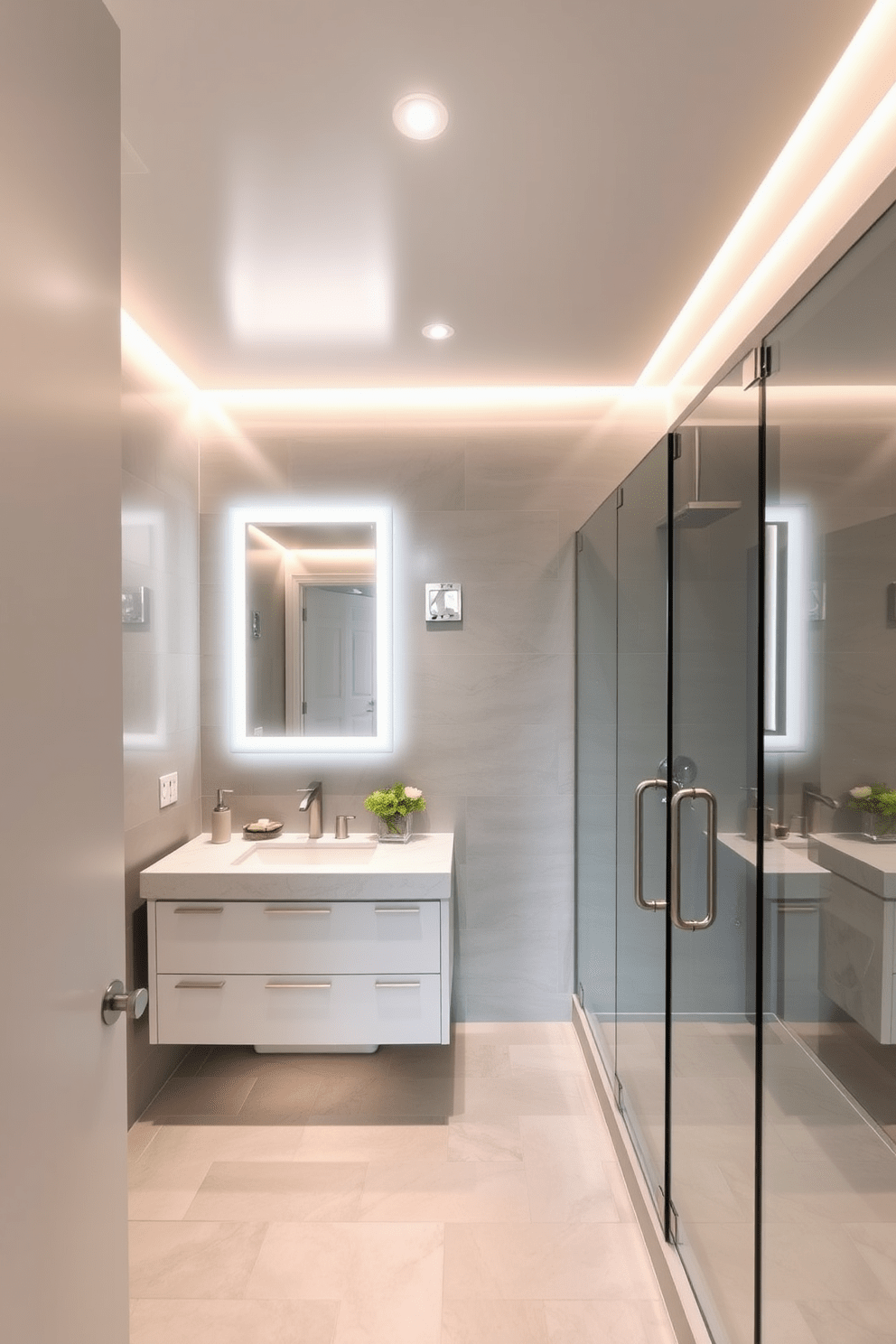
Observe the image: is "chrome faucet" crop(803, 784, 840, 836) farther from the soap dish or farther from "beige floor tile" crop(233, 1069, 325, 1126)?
the soap dish

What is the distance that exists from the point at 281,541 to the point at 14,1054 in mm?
2396

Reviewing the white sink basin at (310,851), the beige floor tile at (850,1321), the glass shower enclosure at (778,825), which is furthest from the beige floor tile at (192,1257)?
the beige floor tile at (850,1321)

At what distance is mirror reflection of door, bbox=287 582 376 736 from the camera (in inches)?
117

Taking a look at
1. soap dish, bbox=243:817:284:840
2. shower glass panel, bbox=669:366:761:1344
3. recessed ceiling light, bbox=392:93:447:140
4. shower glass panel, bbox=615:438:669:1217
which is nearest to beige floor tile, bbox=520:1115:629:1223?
shower glass panel, bbox=615:438:669:1217

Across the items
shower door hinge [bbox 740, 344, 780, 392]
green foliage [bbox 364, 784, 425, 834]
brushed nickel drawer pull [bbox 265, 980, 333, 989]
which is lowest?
brushed nickel drawer pull [bbox 265, 980, 333, 989]

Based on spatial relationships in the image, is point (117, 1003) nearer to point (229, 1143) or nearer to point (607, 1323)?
point (607, 1323)

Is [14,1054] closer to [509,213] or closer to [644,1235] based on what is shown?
[644,1235]

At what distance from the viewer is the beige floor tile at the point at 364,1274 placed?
1657 mm

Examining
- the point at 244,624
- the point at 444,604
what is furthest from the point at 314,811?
the point at 444,604

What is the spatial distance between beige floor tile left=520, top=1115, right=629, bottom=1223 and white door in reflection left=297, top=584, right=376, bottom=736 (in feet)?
4.77

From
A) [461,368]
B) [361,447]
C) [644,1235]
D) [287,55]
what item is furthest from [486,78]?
[644,1235]

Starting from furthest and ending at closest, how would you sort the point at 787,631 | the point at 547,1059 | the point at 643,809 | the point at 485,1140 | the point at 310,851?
the point at 310,851
the point at 547,1059
the point at 485,1140
the point at 643,809
the point at 787,631

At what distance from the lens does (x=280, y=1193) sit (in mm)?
2078

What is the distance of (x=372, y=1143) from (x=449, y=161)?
2.59 meters
